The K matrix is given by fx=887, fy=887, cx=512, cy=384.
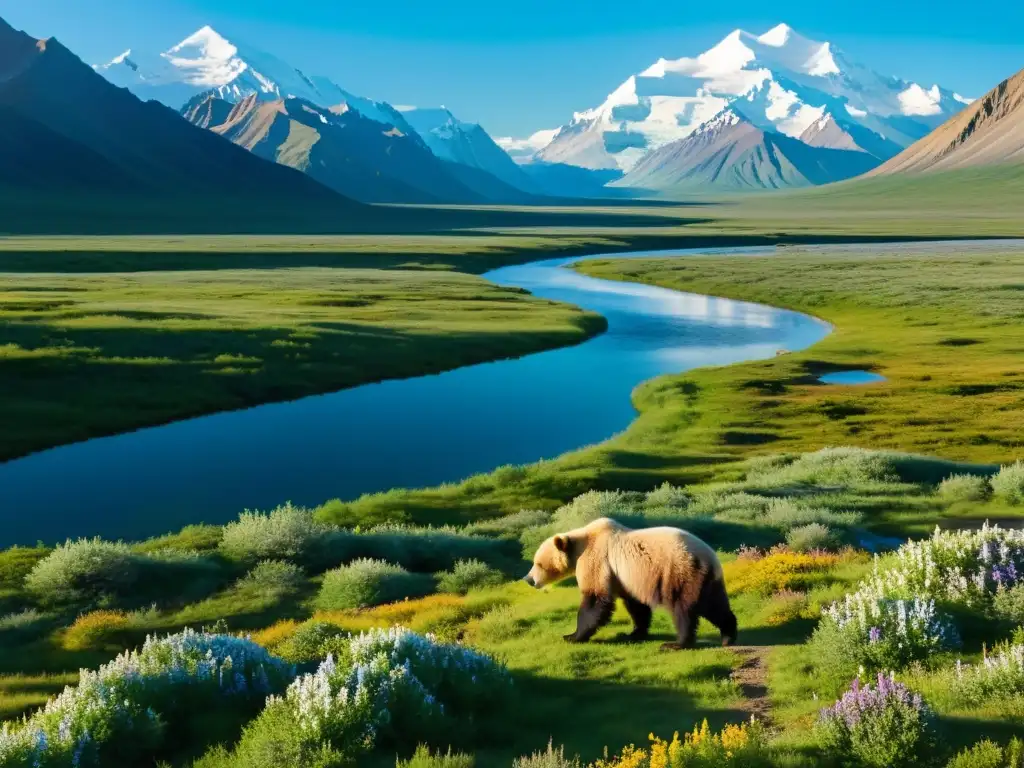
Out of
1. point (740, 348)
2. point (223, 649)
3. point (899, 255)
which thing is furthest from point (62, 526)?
point (899, 255)

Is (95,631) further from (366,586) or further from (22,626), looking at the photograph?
(366,586)

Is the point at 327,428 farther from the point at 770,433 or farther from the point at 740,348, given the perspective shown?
the point at 740,348

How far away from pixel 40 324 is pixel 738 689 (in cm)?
5811

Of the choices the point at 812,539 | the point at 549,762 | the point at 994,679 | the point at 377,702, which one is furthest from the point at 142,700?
the point at 812,539

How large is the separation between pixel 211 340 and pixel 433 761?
53811mm

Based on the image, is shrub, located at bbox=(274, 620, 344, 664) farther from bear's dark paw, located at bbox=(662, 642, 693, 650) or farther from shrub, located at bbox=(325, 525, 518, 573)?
shrub, located at bbox=(325, 525, 518, 573)

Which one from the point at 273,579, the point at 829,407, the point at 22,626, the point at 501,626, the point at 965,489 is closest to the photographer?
the point at 501,626

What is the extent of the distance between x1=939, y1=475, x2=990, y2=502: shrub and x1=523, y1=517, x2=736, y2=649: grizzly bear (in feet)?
51.6

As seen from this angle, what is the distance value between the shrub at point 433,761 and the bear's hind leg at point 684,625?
13.2 ft

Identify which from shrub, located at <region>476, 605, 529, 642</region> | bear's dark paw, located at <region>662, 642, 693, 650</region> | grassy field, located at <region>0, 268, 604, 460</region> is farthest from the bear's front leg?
grassy field, located at <region>0, 268, 604, 460</region>

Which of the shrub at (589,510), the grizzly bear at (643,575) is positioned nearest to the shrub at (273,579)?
the shrub at (589,510)

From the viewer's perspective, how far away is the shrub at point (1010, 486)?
79.1ft

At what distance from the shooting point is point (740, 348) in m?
70.7

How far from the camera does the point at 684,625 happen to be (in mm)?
12219
